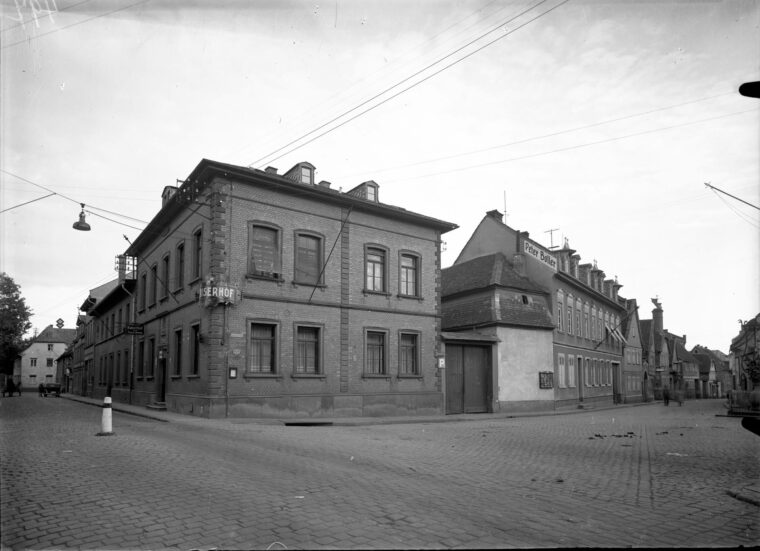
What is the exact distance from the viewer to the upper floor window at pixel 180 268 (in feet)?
79.6

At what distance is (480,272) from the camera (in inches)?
1313

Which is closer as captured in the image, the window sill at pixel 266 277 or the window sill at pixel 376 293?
the window sill at pixel 266 277

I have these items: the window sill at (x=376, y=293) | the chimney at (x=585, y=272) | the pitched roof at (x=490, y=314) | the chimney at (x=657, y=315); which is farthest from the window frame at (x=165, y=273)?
the chimney at (x=657, y=315)

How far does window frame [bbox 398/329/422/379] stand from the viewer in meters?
25.9

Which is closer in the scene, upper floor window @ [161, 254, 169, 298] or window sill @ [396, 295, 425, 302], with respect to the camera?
window sill @ [396, 295, 425, 302]

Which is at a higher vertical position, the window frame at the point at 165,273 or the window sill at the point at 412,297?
the window frame at the point at 165,273

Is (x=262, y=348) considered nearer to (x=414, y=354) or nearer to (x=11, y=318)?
(x=414, y=354)

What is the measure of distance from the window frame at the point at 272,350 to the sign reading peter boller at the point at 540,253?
1902cm

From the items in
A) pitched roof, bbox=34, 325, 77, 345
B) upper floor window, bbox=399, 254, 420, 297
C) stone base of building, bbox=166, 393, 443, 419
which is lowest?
stone base of building, bbox=166, 393, 443, 419

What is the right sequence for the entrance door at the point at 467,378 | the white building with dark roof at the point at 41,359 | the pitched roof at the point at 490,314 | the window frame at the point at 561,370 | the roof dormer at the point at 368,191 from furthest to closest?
the white building with dark roof at the point at 41,359
the window frame at the point at 561,370
the pitched roof at the point at 490,314
the entrance door at the point at 467,378
the roof dormer at the point at 368,191

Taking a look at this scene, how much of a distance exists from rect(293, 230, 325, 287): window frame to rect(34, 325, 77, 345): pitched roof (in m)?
90.6

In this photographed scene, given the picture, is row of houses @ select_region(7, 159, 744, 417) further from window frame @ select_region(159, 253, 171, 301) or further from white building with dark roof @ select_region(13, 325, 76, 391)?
white building with dark roof @ select_region(13, 325, 76, 391)

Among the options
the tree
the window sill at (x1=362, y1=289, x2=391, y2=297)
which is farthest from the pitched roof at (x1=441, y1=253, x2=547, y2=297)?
the tree

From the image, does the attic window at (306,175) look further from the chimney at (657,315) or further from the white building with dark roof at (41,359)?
the white building with dark roof at (41,359)
